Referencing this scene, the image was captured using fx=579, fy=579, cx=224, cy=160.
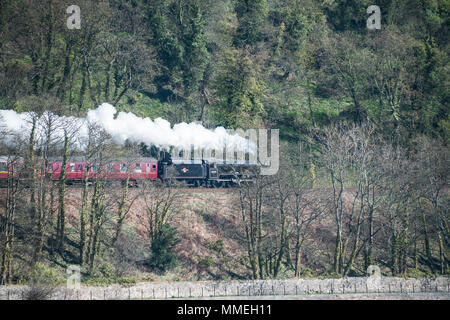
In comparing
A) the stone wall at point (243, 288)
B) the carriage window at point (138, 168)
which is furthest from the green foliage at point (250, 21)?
the stone wall at point (243, 288)

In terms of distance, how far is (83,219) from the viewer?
4350cm

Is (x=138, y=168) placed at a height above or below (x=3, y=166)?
below

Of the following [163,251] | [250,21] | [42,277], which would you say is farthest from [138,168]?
[250,21]

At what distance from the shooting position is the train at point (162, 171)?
4906 centimetres

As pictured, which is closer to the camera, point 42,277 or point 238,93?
point 42,277

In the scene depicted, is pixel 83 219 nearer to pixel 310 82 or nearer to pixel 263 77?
pixel 263 77

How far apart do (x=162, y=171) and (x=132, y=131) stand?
462cm

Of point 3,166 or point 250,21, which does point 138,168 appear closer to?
point 3,166

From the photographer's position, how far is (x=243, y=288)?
132ft

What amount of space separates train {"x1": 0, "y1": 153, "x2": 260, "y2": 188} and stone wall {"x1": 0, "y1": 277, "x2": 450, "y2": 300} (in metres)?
11.2

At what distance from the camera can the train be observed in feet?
161

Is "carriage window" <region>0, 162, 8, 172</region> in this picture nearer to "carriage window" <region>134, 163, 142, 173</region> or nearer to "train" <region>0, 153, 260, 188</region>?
"train" <region>0, 153, 260, 188</region>

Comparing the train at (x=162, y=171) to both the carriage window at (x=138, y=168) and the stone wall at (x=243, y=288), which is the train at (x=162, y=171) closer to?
the carriage window at (x=138, y=168)

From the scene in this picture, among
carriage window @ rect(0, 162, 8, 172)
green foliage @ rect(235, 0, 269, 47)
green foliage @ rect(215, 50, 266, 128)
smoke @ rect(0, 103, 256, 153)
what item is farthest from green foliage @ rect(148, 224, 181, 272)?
green foliage @ rect(235, 0, 269, 47)
